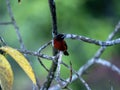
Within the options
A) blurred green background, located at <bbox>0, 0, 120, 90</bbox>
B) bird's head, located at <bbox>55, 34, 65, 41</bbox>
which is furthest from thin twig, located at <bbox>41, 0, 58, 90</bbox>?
blurred green background, located at <bbox>0, 0, 120, 90</bbox>

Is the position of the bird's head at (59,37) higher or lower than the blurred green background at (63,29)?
higher

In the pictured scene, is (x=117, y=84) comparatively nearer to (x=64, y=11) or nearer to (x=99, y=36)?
(x=99, y=36)

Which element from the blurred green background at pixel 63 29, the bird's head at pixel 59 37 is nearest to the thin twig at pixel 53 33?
the bird's head at pixel 59 37

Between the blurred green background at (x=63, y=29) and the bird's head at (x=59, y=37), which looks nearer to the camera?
the bird's head at (x=59, y=37)

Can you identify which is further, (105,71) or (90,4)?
(90,4)

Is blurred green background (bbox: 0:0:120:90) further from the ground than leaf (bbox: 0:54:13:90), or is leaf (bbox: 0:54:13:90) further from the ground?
leaf (bbox: 0:54:13:90)

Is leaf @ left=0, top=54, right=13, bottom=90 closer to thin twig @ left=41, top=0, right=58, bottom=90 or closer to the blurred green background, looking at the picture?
thin twig @ left=41, top=0, right=58, bottom=90

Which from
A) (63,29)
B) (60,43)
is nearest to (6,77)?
(60,43)

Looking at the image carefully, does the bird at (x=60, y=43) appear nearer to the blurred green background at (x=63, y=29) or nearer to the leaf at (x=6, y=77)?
the leaf at (x=6, y=77)

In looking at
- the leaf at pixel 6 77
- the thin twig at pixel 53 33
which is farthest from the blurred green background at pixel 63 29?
the leaf at pixel 6 77

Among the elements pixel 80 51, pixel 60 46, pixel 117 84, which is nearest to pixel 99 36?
pixel 80 51

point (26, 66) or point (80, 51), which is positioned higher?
point (26, 66)
